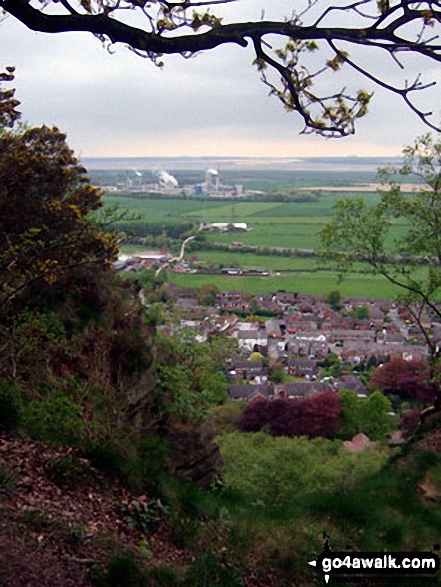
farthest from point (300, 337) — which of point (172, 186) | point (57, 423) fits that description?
point (172, 186)

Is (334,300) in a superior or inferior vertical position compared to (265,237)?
inferior

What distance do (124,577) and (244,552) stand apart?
1233 millimetres

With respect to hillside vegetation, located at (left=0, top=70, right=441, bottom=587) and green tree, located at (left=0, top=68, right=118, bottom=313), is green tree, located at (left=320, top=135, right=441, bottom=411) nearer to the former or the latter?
hillside vegetation, located at (left=0, top=70, right=441, bottom=587)

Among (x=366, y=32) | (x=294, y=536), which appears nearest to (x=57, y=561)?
(x=294, y=536)

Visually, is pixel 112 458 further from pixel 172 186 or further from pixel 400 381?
pixel 172 186

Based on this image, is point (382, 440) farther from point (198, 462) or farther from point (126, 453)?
point (126, 453)

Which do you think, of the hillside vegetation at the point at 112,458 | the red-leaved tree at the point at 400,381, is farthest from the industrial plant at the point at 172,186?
the hillside vegetation at the point at 112,458
